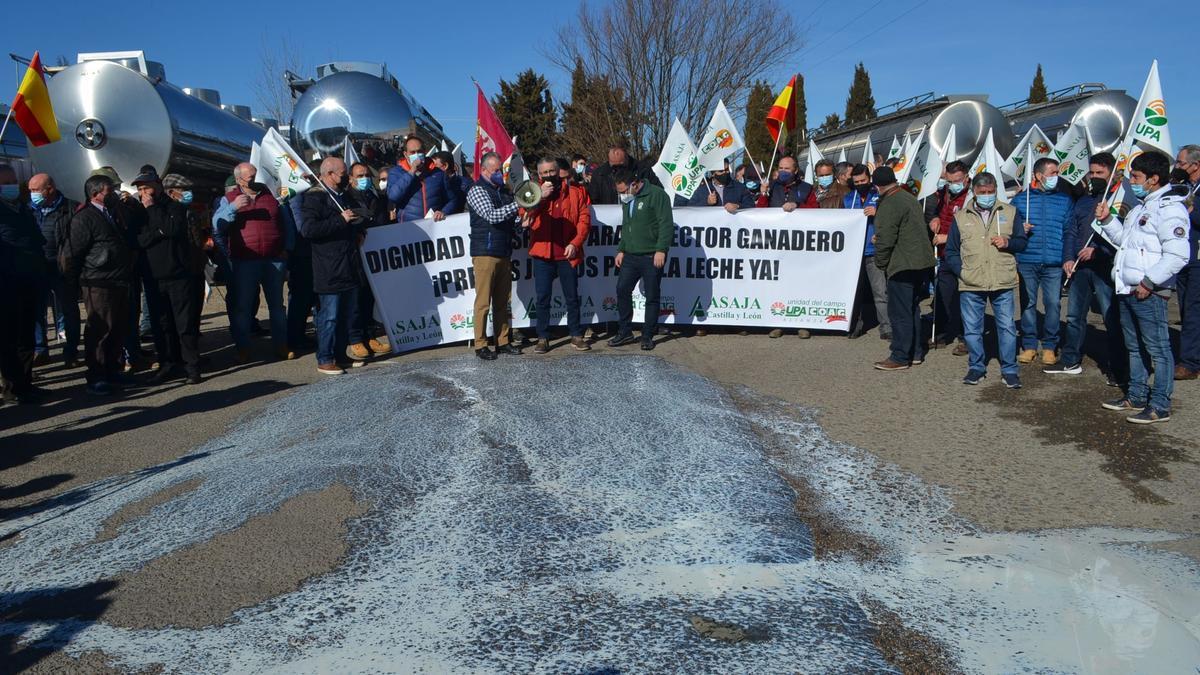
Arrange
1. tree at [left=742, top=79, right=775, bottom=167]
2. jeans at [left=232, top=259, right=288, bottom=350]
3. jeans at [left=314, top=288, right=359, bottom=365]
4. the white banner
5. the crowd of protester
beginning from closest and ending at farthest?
the crowd of protester → jeans at [left=314, top=288, right=359, bottom=365] → jeans at [left=232, top=259, right=288, bottom=350] → the white banner → tree at [left=742, top=79, right=775, bottom=167]

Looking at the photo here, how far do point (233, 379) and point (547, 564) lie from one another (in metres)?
5.92

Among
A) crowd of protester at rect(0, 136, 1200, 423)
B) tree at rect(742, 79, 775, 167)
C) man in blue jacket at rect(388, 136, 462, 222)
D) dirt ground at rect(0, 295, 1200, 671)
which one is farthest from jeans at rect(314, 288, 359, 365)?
tree at rect(742, 79, 775, 167)

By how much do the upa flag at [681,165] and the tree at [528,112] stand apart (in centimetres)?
2994

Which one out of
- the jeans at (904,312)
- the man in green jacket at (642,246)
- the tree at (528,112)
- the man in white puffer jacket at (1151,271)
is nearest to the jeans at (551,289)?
the man in green jacket at (642,246)

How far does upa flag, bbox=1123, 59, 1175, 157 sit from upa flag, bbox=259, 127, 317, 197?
7900mm

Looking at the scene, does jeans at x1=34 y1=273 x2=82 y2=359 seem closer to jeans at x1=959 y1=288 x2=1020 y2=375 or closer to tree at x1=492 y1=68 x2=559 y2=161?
jeans at x1=959 y1=288 x2=1020 y2=375

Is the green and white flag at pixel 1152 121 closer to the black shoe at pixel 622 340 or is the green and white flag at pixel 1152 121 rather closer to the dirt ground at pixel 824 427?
the dirt ground at pixel 824 427

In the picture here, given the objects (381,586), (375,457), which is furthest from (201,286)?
(381,586)

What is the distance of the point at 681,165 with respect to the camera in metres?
11.7

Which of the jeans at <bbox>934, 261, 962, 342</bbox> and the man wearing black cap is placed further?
the jeans at <bbox>934, 261, 962, 342</bbox>

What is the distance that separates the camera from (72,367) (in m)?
10.0

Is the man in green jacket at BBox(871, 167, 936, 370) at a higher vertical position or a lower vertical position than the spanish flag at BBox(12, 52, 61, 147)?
lower

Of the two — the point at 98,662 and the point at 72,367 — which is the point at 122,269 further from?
the point at 98,662

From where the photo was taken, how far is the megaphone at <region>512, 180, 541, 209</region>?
9.04 metres
